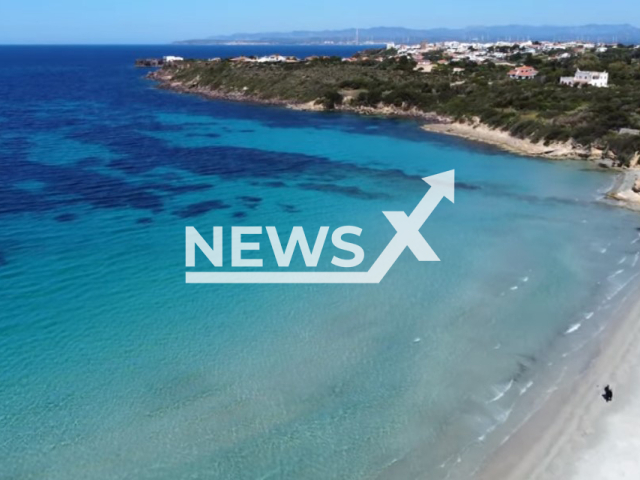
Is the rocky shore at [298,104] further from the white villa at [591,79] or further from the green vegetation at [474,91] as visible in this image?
the white villa at [591,79]

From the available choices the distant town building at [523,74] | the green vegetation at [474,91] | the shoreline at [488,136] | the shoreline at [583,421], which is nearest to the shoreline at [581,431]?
the shoreline at [583,421]

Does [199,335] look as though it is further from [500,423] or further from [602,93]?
[602,93]

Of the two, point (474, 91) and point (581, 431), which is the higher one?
point (474, 91)

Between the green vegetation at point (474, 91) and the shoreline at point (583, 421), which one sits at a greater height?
the green vegetation at point (474, 91)

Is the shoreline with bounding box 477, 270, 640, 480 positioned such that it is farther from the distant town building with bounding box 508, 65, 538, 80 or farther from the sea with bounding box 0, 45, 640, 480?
the distant town building with bounding box 508, 65, 538, 80

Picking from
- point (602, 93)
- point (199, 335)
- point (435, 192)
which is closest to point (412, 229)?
point (435, 192)

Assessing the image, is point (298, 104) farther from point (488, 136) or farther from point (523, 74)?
point (523, 74)

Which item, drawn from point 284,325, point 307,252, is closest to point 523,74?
point 307,252
